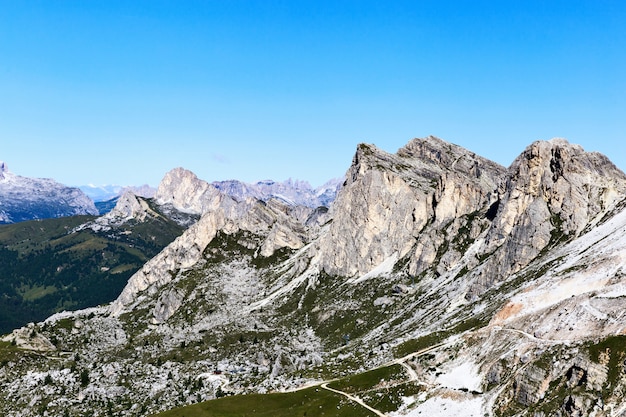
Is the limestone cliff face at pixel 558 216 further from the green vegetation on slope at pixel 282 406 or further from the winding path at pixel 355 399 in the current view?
the green vegetation on slope at pixel 282 406

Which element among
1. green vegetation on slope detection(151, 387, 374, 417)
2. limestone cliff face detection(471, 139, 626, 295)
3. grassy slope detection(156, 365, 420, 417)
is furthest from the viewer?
limestone cliff face detection(471, 139, 626, 295)

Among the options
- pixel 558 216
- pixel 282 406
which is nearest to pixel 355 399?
pixel 282 406

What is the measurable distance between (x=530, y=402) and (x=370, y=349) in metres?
80.9

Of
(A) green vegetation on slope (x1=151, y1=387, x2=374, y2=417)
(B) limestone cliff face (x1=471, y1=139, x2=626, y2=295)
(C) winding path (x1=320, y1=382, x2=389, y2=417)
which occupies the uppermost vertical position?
(B) limestone cliff face (x1=471, y1=139, x2=626, y2=295)

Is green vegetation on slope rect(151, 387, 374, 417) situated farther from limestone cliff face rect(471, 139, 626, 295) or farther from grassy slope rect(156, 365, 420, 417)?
limestone cliff face rect(471, 139, 626, 295)

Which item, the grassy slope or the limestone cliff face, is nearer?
the grassy slope

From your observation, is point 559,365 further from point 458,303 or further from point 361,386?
point 458,303

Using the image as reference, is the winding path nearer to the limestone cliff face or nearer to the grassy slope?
the grassy slope

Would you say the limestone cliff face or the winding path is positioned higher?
the limestone cliff face

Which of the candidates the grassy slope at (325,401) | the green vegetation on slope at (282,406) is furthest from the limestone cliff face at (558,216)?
the green vegetation on slope at (282,406)

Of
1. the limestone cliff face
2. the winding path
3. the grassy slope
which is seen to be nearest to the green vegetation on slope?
the grassy slope

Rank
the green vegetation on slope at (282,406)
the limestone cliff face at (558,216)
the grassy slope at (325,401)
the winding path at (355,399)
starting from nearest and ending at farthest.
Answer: the winding path at (355,399) < the grassy slope at (325,401) < the green vegetation on slope at (282,406) < the limestone cliff face at (558,216)

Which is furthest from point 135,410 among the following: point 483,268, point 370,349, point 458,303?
point 483,268

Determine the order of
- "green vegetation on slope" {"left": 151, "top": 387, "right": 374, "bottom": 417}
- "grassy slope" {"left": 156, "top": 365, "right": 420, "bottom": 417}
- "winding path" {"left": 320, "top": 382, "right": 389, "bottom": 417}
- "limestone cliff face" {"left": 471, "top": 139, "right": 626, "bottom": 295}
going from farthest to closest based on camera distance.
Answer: "limestone cliff face" {"left": 471, "top": 139, "right": 626, "bottom": 295}, "green vegetation on slope" {"left": 151, "top": 387, "right": 374, "bottom": 417}, "grassy slope" {"left": 156, "top": 365, "right": 420, "bottom": 417}, "winding path" {"left": 320, "top": 382, "right": 389, "bottom": 417}
